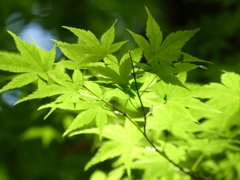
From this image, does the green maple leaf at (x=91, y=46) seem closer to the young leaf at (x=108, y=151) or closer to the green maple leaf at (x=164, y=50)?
the green maple leaf at (x=164, y=50)

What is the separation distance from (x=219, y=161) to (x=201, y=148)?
34cm

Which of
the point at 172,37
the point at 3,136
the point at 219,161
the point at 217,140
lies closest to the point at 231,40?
the point at 219,161

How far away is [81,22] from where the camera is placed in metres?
3.11

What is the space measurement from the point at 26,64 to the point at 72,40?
259 centimetres

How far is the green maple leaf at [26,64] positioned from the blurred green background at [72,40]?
3.96 ft

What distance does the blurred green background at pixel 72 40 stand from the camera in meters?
2.13

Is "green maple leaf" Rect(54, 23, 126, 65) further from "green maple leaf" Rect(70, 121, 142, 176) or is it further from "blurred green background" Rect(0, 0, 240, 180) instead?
"blurred green background" Rect(0, 0, 240, 180)

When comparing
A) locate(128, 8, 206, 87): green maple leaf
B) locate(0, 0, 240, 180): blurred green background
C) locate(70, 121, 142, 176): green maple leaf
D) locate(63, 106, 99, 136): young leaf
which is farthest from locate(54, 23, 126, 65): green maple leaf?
locate(0, 0, 240, 180): blurred green background

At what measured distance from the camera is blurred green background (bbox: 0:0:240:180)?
2.13 metres

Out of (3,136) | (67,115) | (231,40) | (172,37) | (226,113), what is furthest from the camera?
(3,136)

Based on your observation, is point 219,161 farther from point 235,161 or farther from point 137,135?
point 137,135

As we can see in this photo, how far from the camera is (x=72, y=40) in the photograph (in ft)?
10.3

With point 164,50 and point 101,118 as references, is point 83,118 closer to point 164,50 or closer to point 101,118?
point 101,118

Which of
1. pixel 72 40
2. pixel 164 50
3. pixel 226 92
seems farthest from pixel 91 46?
pixel 72 40
